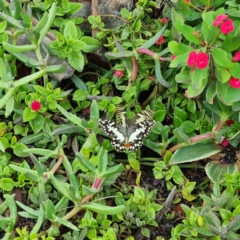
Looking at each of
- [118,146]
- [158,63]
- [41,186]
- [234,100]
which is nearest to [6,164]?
[41,186]

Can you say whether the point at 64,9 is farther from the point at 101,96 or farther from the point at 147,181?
the point at 147,181

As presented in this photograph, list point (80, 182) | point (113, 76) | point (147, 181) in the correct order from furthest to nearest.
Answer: point (113, 76) → point (147, 181) → point (80, 182)

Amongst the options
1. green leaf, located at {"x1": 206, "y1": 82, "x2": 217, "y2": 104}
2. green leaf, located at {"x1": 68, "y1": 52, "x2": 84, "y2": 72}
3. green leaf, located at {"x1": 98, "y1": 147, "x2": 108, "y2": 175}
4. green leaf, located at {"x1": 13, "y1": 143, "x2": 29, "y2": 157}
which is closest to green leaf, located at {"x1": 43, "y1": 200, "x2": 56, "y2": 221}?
green leaf, located at {"x1": 98, "y1": 147, "x2": 108, "y2": 175}

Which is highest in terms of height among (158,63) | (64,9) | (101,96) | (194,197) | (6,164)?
(64,9)

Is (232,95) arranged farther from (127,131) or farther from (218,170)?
(127,131)

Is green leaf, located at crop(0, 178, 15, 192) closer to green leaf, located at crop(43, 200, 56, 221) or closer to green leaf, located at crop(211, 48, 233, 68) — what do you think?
green leaf, located at crop(43, 200, 56, 221)

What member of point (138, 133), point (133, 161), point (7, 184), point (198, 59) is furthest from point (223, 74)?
point (7, 184)

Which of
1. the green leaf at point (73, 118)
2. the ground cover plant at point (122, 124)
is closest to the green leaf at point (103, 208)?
the ground cover plant at point (122, 124)

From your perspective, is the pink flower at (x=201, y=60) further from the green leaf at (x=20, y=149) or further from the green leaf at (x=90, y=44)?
the green leaf at (x=20, y=149)

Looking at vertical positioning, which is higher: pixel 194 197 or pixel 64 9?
pixel 64 9
